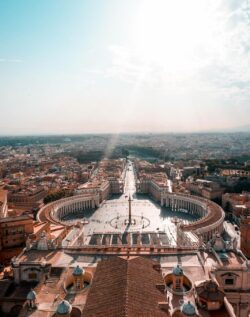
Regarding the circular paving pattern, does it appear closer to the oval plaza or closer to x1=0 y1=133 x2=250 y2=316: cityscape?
the oval plaza

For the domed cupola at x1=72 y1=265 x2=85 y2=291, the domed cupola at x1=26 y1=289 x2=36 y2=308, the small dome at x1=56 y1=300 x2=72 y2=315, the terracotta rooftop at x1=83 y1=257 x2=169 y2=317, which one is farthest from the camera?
the domed cupola at x1=72 y1=265 x2=85 y2=291

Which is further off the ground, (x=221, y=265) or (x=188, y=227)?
(x=221, y=265)

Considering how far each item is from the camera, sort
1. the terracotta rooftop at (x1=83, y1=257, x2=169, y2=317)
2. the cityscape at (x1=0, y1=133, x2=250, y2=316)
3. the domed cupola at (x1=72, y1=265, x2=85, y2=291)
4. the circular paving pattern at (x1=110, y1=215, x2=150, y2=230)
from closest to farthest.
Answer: the terracotta rooftop at (x1=83, y1=257, x2=169, y2=317) < the cityscape at (x1=0, y1=133, x2=250, y2=316) < the domed cupola at (x1=72, y1=265, x2=85, y2=291) < the circular paving pattern at (x1=110, y1=215, x2=150, y2=230)

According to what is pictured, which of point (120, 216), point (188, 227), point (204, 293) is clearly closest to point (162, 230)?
point (188, 227)

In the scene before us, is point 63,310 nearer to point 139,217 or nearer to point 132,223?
point 132,223

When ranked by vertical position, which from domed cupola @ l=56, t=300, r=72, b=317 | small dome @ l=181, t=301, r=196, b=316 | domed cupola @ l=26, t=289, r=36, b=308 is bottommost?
domed cupola @ l=26, t=289, r=36, b=308

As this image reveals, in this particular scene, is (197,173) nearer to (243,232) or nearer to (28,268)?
(243,232)

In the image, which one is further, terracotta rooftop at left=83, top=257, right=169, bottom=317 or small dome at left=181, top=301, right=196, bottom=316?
small dome at left=181, top=301, right=196, bottom=316

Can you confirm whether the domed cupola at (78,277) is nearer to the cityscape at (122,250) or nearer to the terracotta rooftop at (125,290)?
the cityscape at (122,250)

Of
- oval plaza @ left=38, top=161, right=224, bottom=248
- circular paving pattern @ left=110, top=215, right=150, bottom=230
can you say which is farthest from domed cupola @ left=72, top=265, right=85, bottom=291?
circular paving pattern @ left=110, top=215, right=150, bottom=230
